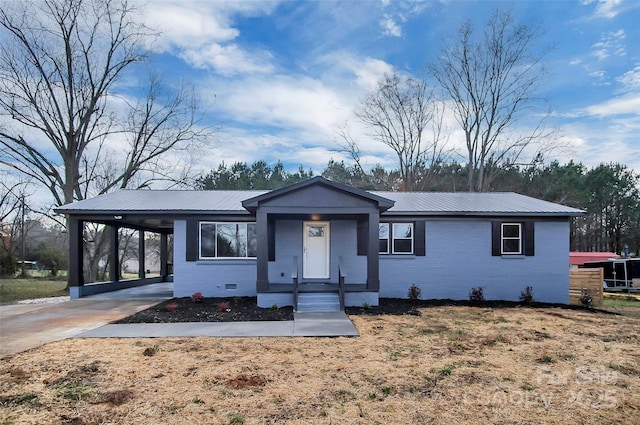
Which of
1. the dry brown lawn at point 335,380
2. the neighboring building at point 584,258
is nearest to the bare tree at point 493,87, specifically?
the neighboring building at point 584,258

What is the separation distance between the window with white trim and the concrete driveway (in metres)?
11.9

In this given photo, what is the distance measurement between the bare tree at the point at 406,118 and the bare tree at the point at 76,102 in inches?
515

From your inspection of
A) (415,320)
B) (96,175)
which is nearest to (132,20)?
(96,175)

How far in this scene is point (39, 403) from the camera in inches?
173

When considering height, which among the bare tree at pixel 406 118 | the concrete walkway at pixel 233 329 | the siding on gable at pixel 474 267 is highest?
the bare tree at pixel 406 118

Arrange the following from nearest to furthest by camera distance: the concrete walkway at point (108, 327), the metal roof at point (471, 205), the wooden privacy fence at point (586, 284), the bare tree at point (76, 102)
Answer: the concrete walkway at point (108, 327) → the metal roof at point (471, 205) → the wooden privacy fence at point (586, 284) → the bare tree at point (76, 102)

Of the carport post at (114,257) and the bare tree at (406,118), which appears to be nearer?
the carport post at (114,257)

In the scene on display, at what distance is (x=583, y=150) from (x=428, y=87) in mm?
11261

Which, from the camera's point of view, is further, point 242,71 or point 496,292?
point 242,71

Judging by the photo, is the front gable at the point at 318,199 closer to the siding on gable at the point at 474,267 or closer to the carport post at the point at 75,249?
the siding on gable at the point at 474,267

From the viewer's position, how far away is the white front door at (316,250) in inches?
494

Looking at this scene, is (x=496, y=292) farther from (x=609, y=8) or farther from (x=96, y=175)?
(x=96, y=175)

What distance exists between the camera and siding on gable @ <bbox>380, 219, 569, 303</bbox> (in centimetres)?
1262

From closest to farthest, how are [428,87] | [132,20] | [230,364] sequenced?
[230,364]
[132,20]
[428,87]
